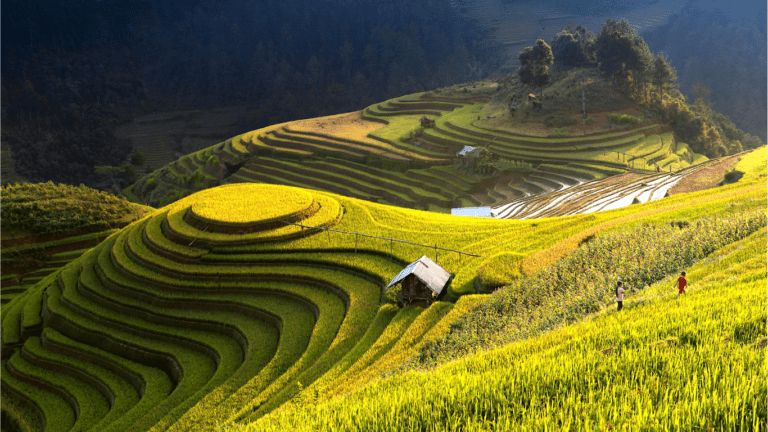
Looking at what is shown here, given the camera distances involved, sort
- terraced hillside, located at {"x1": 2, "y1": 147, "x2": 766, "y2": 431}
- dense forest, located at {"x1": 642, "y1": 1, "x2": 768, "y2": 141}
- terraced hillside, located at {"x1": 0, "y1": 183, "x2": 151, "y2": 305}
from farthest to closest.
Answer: dense forest, located at {"x1": 642, "y1": 1, "x2": 768, "y2": 141} → terraced hillside, located at {"x1": 0, "y1": 183, "x2": 151, "y2": 305} → terraced hillside, located at {"x1": 2, "y1": 147, "x2": 766, "y2": 431}

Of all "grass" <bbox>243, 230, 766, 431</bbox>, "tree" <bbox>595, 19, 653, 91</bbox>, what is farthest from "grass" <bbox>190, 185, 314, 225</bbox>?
"tree" <bbox>595, 19, 653, 91</bbox>

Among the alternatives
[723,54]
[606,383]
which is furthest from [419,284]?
[723,54]

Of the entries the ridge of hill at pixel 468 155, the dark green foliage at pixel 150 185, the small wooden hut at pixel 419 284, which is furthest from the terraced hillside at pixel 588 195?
the dark green foliage at pixel 150 185

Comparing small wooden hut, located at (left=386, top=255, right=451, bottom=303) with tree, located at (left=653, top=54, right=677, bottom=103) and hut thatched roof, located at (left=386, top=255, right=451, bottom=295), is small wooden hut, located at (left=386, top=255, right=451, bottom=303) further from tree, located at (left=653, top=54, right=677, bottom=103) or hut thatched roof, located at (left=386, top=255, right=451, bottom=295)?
tree, located at (left=653, top=54, right=677, bottom=103)

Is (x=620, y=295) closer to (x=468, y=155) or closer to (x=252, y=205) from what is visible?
(x=252, y=205)

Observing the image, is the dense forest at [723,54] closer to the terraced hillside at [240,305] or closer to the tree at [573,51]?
the tree at [573,51]

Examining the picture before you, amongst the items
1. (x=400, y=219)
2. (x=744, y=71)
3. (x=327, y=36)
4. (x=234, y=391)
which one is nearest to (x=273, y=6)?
(x=327, y=36)

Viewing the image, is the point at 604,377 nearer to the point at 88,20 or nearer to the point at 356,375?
the point at 356,375
